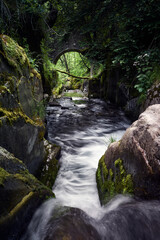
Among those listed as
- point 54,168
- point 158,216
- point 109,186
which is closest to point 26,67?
point 54,168

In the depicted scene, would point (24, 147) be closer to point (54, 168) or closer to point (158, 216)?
point (54, 168)

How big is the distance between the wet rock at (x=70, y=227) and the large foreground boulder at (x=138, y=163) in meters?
0.72

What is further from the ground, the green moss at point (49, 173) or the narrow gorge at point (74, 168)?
the narrow gorge at point (74, 168)

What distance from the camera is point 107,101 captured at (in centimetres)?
1101

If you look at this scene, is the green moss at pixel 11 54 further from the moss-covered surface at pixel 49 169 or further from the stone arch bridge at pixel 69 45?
the stone arch bridge at pixel 69 45

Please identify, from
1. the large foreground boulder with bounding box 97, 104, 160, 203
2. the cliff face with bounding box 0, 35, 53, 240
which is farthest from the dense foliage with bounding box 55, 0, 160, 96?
the cliff face with bounding box 0, 35, 53, 240

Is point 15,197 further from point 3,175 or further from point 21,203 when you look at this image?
point 3,175

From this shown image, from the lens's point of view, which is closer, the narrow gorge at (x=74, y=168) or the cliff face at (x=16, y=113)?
the narrow gorge at (x=74, y=168)

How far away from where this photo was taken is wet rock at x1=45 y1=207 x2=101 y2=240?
Answer: 4.01 feet

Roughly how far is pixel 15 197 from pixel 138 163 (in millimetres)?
1422

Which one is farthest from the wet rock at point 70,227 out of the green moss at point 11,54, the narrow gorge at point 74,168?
the green moss at point 11,54

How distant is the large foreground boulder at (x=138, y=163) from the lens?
1641mm

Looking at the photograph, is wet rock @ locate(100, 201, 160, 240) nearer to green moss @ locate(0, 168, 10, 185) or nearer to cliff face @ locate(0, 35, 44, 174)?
green moss @ locate(0, 168, 10, 185)

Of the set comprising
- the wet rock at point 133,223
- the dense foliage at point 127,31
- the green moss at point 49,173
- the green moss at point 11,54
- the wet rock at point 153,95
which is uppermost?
the dense foliage at point 127,31
